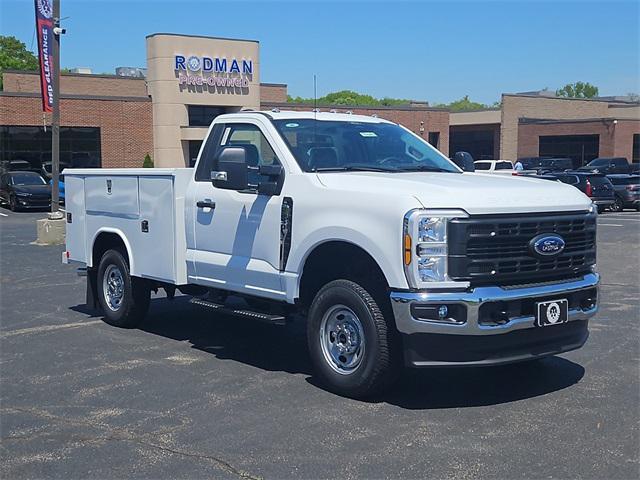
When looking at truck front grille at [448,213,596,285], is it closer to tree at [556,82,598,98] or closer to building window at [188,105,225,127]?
building window at [188,105,225,127]

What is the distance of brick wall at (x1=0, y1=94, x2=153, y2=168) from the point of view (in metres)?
38.8

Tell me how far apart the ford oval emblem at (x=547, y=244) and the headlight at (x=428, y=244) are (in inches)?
26.8

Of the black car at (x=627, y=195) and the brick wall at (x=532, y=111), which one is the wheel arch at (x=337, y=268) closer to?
the black car at (x=627, y=195)

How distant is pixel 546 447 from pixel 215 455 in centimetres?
212

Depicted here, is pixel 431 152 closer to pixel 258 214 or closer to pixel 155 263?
pixel 258 214

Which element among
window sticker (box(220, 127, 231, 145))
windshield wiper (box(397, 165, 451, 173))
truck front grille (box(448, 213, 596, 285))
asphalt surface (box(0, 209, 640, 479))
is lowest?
asphalt surface (box(0, 209, 640, 479))

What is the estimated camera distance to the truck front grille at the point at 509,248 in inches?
227

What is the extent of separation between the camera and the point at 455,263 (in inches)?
226

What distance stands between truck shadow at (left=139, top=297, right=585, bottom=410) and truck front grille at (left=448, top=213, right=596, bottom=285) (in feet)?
3.31

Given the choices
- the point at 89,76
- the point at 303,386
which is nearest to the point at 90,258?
the point at 303,386

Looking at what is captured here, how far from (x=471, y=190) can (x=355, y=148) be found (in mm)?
1784

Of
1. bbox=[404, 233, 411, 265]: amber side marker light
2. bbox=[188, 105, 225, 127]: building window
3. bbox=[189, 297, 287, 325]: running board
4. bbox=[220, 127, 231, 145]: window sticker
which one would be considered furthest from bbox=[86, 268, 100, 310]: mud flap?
bbox=[188, 105, 225, 127]: building window

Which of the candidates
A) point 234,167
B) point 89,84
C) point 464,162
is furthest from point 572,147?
point 234,167

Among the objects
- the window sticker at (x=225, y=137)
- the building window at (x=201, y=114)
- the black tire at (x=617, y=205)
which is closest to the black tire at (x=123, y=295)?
the window sticker at (x=225, y=137)
